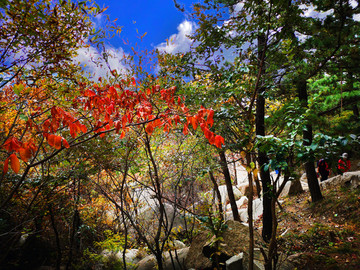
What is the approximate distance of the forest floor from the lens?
4.16m

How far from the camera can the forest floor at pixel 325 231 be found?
4.16 metres

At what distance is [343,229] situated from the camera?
557 centimetres

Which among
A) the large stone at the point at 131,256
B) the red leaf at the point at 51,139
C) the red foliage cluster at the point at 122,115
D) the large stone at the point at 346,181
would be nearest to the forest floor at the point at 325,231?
the large stone at the point at 346,181

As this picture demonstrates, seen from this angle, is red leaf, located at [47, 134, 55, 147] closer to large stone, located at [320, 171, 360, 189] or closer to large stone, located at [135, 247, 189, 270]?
large stone, located at [135, 247, 189, 270]

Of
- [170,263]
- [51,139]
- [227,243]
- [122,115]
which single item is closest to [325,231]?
[227,243]

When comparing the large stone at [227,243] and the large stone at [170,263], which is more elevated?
the large stone at [227,243]

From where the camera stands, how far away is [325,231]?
566 cm

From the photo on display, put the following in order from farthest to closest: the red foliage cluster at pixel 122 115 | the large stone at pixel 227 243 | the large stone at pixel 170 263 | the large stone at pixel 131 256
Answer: the large stone at pixel 131 256
the large stone at pixel 170 263
the large stone at pixel 227 243
the red foliage cluster at pixel 122 115

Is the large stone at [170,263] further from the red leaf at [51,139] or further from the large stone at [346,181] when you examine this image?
the large stone at [346,181]

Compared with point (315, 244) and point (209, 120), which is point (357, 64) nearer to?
point (315, 244)

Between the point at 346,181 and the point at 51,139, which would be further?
the point at 346,181

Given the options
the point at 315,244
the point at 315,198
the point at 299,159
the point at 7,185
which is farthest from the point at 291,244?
the point at 7,185

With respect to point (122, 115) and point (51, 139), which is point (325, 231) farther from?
point (51, 139)

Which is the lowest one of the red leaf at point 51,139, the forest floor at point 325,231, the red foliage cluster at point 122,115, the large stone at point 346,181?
the forest floor at point 325,231
